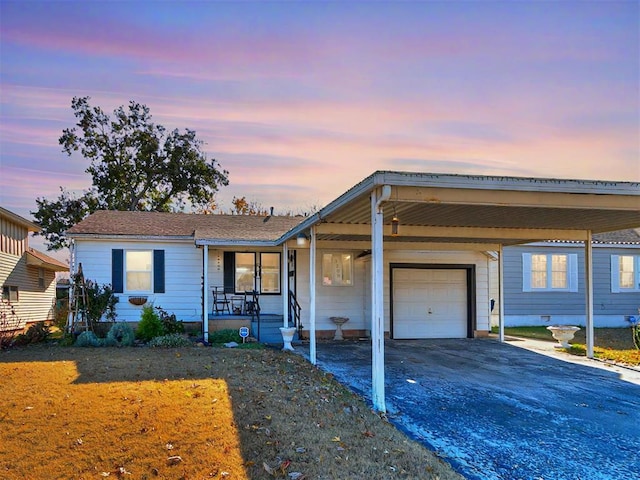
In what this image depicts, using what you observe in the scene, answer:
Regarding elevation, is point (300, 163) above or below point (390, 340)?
above

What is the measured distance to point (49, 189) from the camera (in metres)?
26.2

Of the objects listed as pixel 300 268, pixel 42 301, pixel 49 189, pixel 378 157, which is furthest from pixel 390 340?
pixel 49 189

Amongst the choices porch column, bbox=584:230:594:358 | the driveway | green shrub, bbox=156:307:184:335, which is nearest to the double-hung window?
green shrub, bbox=156:307:184:335

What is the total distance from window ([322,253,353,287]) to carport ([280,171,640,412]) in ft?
7.72

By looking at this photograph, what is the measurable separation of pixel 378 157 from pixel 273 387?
9.43 meters

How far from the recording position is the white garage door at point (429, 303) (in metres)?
14.9

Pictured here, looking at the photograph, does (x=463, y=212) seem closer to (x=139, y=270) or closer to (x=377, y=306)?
(x=377, y=306)

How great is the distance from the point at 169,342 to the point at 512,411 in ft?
27.8

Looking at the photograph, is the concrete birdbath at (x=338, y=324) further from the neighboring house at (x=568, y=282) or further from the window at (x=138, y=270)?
the neighboring house at (x=568, y=282)

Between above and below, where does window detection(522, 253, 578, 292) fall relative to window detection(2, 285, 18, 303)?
above

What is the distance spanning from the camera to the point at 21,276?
1925 centimetres

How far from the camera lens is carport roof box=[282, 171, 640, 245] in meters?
6.52

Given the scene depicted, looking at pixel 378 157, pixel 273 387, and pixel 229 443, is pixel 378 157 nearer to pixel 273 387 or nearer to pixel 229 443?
pixel 273 387

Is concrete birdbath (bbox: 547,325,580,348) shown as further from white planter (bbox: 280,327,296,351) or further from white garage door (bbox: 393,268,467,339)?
white planter (bbox: 280,327,296,351)
